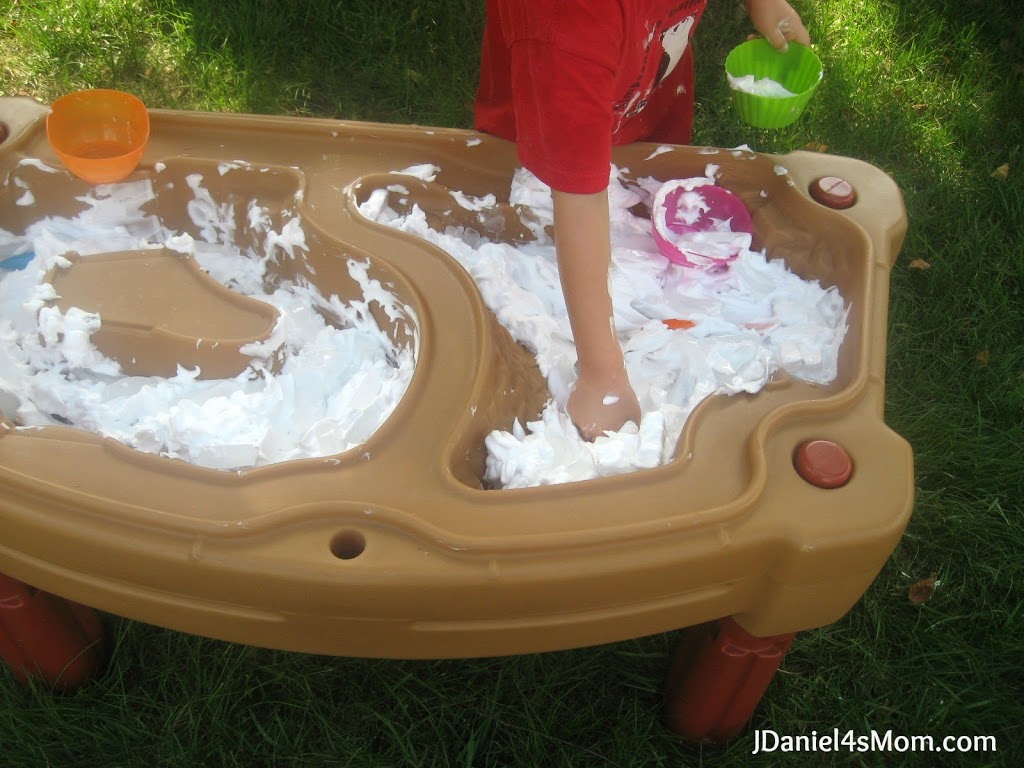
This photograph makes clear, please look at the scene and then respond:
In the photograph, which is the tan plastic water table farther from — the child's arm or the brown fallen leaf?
the brown fallen leaf

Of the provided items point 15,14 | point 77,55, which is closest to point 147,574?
point 77,55

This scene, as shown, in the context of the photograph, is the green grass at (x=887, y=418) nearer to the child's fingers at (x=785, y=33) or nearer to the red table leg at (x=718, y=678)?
the red table leg at (x=718, y=678)

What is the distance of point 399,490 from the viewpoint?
37.6 inches

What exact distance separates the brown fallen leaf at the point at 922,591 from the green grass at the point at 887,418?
0.03 ft

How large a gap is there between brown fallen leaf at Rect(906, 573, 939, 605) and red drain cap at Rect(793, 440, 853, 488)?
0.52 metres

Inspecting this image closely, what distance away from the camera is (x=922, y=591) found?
1.39 metres

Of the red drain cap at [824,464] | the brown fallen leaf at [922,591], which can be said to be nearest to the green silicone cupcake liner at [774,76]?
the red drain cap at [824,464]

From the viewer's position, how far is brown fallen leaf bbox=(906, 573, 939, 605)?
138 centimetres

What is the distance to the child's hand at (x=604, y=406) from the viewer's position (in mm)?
1068

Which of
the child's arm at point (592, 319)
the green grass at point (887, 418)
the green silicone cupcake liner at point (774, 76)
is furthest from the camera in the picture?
the green silicone cupcake liner at point (774, 76)

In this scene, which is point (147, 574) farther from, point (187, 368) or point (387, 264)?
point (387, 264)

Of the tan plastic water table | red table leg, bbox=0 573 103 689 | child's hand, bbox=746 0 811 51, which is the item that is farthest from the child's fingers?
red table leg, bbox=0 573 103 689

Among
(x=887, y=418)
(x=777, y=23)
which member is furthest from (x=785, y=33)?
(x=887, y=418)

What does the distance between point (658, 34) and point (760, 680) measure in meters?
0.78
